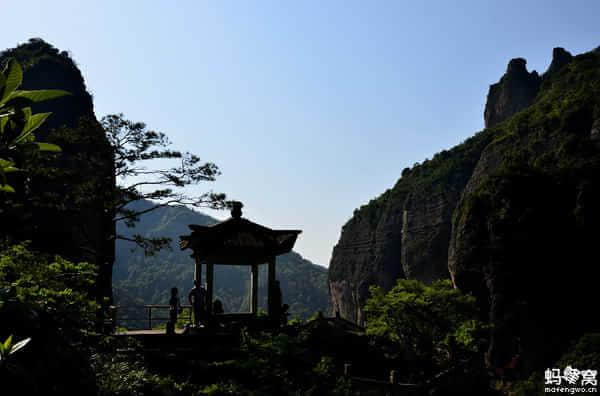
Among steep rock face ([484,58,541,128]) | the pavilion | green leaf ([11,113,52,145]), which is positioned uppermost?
steep rock face ([484,58,541,128])

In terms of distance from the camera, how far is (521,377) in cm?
→ 2220

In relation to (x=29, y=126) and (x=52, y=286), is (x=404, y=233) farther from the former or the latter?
(x=29, y=126)

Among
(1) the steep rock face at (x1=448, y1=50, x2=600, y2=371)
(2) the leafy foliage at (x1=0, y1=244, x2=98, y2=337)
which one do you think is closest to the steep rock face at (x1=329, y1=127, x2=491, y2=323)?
(1) the steep rock face at (x1=448, y1=50, x2=600, y2=371)

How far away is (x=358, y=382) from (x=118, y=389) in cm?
469

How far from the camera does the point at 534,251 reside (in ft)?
79.8

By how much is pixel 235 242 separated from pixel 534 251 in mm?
16112

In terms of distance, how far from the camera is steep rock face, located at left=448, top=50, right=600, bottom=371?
75.0 ft

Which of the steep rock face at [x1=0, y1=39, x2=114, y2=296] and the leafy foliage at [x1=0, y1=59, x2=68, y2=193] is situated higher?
the steep rock face at [x1=0, y1=39, x2=114, y2=296]

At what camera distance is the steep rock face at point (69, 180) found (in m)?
17.7

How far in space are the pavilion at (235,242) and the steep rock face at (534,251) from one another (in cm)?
1328

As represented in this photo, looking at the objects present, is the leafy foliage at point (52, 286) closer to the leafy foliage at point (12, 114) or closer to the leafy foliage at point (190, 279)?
the leafy foliage at point (12, 114)

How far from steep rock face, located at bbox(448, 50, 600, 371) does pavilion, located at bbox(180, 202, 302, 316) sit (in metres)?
13.3

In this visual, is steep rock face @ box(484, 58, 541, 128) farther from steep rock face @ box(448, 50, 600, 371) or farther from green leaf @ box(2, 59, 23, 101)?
green leaf @ box(2, 59, 23, 101)

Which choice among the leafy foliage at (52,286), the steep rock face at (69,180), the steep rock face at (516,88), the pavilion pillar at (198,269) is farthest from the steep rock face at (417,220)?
the leafy foliage at (52,286)
